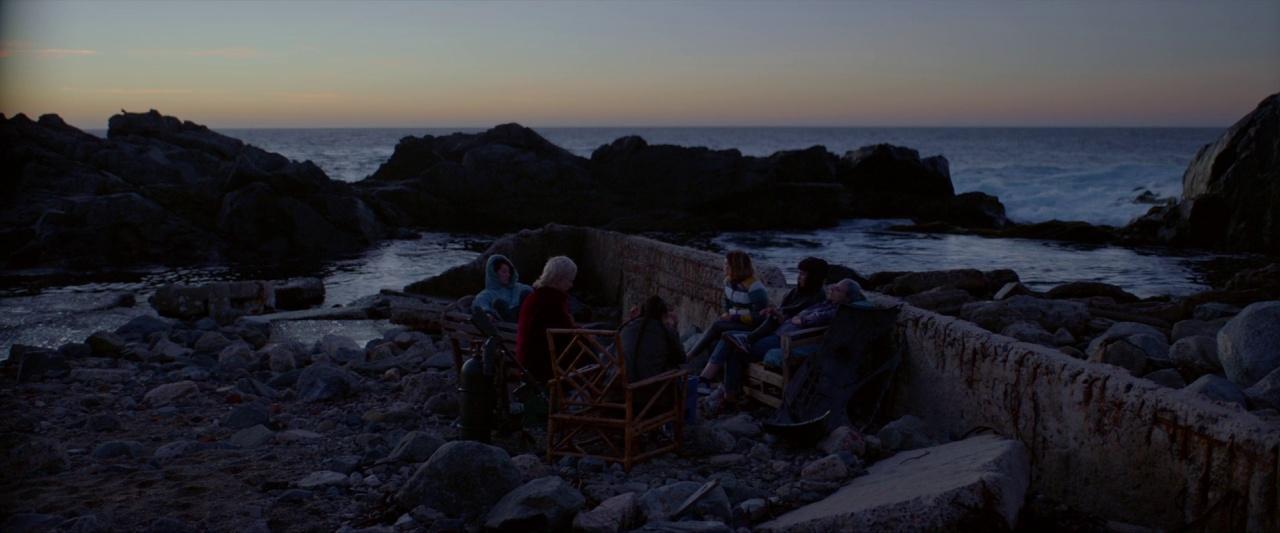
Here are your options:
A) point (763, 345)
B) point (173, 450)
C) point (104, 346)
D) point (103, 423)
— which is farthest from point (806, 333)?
point (104, 346)

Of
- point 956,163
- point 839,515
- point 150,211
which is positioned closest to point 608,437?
point 839,515

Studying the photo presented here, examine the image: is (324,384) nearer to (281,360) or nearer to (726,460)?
(281,360)

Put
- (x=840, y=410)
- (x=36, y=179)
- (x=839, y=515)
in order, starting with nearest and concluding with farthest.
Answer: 1. (x=839, y=515)
2. (x=840, y=410)
3. (x=36, y=179)

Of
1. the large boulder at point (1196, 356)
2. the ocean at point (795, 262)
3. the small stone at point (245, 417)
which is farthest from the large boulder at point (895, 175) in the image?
the small stone at point (245, 417)

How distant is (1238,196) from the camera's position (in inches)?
1009

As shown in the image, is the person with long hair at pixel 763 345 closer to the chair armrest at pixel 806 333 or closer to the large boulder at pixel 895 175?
the chair armrest at pixel 806 333

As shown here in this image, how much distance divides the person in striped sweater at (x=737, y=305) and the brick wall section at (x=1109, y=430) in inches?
61.2

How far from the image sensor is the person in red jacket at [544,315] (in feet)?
21.1

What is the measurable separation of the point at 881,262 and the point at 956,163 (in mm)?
54960

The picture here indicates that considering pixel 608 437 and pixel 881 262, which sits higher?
pixel 608 437

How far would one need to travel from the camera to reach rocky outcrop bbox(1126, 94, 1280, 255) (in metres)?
24.5

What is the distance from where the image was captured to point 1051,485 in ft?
16.6

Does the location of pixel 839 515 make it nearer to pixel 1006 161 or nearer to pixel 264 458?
pixel 264 458

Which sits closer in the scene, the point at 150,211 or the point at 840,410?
the point at 840,410
